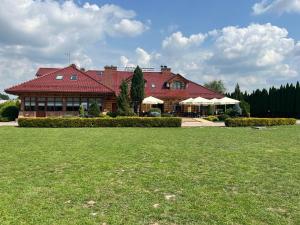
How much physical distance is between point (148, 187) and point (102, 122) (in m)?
20.4

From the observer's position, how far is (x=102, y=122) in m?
Result: 27.6

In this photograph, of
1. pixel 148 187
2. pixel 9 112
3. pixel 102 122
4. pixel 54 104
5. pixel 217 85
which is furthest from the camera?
pixel 217 85

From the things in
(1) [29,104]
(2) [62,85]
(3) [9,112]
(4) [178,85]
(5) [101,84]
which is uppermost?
(4) [178,85]

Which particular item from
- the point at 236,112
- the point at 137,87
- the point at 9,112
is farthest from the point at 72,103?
the point at 236,112

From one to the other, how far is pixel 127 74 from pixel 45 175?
41252 millimetres

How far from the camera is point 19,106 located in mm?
40625

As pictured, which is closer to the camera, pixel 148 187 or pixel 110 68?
pixel 148 187

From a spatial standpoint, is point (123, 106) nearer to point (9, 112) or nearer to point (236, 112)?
point (236, 112)

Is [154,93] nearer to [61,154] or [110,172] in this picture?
[61,154]

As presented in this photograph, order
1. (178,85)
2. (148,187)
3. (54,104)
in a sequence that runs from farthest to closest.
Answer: (178,85), (54,104), (148,187)

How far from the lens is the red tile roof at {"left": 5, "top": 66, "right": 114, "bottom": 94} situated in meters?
37.9

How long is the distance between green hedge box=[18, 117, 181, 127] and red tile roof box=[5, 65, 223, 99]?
10.9 meters

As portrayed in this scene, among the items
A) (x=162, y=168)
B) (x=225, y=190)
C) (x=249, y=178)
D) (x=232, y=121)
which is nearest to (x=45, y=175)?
(x=162, y=168)

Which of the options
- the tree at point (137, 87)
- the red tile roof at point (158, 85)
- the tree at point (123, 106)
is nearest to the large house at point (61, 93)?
the tree at point (137, 87)
